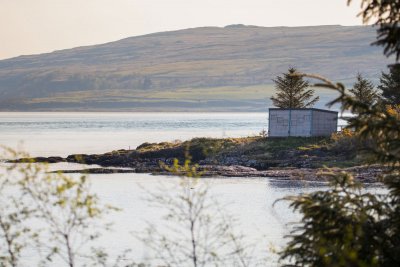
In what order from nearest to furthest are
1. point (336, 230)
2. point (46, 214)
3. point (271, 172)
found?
1. point (336, 230)
2. point (46, 214)
3. point (271, 172)

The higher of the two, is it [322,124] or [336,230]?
[322,124]

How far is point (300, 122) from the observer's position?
264ft

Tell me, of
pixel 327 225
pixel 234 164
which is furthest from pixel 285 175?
pixel 327 225

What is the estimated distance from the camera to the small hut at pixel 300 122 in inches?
3152

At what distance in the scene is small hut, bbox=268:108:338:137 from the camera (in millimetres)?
80062

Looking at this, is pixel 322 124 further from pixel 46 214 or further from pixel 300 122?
pixel 46 214

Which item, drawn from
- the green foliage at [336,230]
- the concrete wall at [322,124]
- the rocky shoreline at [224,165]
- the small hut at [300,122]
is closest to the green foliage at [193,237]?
the green foliage at [336,230]

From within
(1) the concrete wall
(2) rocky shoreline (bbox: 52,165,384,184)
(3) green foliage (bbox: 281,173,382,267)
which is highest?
(1) the concrete wall

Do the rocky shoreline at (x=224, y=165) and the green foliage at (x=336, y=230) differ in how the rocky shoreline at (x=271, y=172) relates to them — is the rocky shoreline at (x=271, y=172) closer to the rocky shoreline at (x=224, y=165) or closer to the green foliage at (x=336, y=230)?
the rocky shoreline at (x=224, y=165)

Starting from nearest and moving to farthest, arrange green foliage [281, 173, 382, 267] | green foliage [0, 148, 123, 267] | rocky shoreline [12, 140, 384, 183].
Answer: green foliage [281, 173, 382, 267], green foliage [0, 148, 123, 267], rocky shoreline [12, 140, 384, 183]

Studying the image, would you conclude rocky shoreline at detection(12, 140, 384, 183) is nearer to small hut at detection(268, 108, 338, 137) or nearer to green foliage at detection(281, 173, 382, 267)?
small hut at detection(268, 108, 338, 137)

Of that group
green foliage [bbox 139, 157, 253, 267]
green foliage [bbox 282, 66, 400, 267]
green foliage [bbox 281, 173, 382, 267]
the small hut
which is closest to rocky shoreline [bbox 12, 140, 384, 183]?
the small hut

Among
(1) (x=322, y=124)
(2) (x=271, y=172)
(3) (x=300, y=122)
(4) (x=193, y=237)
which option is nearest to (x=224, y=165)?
(2) (x=271, y=172)

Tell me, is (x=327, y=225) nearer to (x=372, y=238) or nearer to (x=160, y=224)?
(x=372, y=238)
